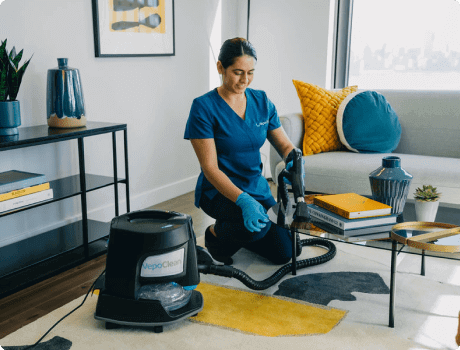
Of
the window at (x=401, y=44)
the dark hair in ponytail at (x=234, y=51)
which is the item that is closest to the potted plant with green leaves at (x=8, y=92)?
the dark hair in ponytail at (x=234, y=51)

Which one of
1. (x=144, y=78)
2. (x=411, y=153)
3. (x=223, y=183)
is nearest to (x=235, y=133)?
(x=223, y=183)

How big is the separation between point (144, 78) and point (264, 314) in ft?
6.06

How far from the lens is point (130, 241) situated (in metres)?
1.57

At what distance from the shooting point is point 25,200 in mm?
2047

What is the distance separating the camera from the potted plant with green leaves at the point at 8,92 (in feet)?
6.63

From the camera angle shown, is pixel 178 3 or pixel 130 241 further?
pixel 178 3

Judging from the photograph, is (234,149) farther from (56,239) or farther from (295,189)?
(56,239)

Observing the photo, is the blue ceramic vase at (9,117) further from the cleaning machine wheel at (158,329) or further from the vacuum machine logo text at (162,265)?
the cleaning machine wheel at (158,329)

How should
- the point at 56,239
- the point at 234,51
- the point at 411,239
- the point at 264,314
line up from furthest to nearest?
1. the point at 56,239
2. the point at 234,51
3. the point at 264,314
4. the point at 411,239

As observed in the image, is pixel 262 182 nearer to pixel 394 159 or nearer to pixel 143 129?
pixel 394 159

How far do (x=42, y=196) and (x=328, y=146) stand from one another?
1.63 meters

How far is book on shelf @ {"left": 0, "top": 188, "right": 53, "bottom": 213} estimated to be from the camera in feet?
6.44

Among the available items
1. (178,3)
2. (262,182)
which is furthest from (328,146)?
(178,3)

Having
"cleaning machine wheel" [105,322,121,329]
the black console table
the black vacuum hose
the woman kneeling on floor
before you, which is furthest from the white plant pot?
the black console table
